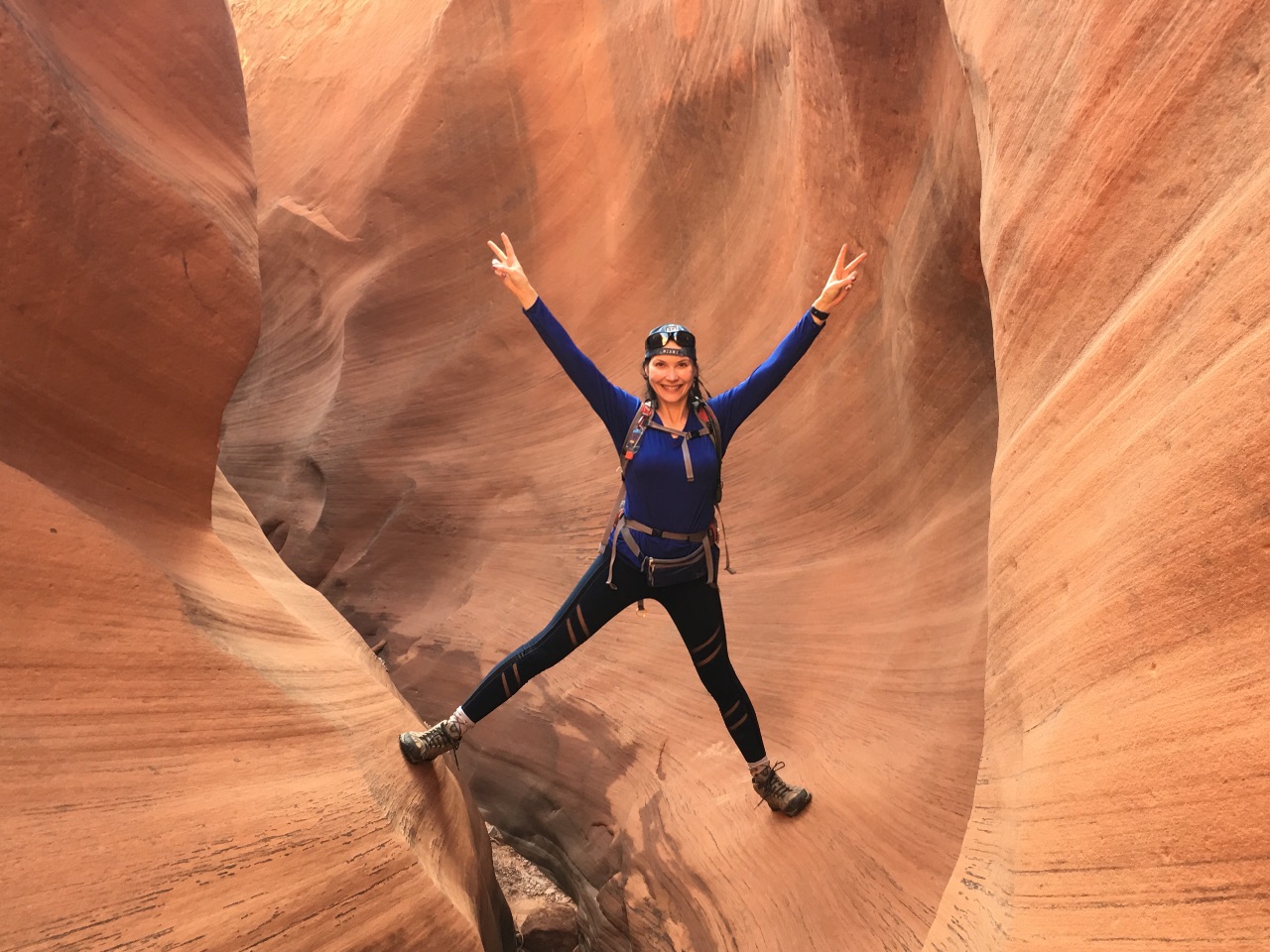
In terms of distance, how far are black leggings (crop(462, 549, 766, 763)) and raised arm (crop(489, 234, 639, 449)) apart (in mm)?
435

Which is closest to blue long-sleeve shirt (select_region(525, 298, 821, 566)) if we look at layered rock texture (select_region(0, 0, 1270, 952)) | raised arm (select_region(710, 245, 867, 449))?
raised arm (select_region(710, 245, 867, 449))

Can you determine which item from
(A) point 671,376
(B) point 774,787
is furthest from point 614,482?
(A) point 671,376

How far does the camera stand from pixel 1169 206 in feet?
5.43

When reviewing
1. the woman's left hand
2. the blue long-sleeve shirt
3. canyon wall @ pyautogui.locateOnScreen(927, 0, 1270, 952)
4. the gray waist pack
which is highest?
the woman's left hand

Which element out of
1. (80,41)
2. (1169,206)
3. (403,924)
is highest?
(80,41)

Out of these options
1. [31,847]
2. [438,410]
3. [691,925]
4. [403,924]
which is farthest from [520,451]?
[31,847]

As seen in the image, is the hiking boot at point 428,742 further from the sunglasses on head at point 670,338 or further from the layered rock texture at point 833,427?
the sunglasses on head at point 670,338

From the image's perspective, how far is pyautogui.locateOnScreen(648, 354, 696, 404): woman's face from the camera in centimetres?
278

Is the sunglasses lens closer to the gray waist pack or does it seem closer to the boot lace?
the gray waist pack

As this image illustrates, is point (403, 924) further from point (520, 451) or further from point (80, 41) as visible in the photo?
point (520, 451)

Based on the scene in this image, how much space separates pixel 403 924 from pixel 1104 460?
2.08 meters

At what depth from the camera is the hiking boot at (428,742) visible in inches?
122

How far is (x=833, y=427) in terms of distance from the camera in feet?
13.3

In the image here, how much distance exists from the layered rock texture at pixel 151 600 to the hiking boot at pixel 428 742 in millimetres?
74
